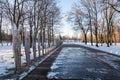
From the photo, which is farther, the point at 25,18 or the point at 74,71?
the point at 25,18

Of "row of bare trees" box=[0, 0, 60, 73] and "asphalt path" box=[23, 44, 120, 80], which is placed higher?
"row of bare trees" box=[0, 0, 60, 73]

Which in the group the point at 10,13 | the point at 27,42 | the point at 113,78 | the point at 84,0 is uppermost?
the point at 84,0

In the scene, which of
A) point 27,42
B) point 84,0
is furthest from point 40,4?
point 84,0

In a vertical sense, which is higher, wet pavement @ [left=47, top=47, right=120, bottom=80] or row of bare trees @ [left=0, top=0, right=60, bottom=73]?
row of bare trees @ [left=0, top=0, right=60, bottom=73]

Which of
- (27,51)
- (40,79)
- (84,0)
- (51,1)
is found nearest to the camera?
(40,79)

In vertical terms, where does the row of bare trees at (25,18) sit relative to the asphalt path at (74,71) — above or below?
above

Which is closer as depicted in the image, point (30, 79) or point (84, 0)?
point (30, 79)

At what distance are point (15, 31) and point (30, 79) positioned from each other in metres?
3.68

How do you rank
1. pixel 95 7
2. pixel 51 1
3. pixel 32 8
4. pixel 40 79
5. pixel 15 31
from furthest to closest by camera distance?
pixel 95 7 < pixel 51 1 < pixel 32 8 < pixel 15 31 < pixel 40 79

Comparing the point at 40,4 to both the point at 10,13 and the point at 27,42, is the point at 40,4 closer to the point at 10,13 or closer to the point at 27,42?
the point at 10,13

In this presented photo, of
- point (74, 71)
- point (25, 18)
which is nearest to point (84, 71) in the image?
point (74, 71)

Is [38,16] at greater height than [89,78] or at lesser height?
greater

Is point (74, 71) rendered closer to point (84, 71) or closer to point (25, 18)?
point (84, 71)

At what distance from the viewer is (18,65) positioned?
14.1 m
